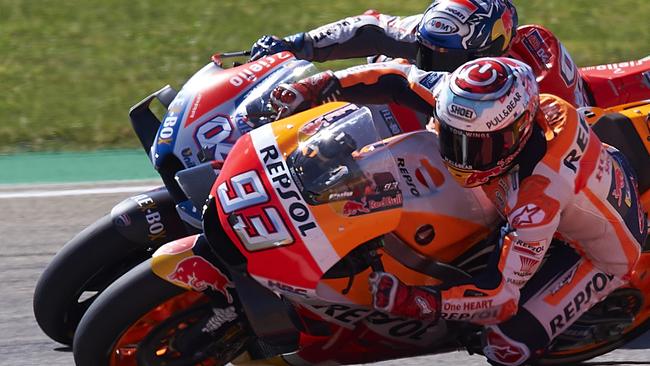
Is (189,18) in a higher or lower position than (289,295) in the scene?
lower

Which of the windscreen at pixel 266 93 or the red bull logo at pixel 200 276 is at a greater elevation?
the windscreen at pixel 266 93

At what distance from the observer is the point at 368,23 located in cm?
654

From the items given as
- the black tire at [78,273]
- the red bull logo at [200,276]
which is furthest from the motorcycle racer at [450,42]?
the red bull logo at [200,276]

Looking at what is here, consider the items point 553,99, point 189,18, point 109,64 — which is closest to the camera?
point 553,99

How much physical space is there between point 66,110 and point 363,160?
→ 5357mm

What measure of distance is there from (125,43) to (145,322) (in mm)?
6456

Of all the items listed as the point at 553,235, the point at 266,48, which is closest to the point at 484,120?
the point at 553,235

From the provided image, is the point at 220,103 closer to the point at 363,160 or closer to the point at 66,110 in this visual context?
the point at 363,160

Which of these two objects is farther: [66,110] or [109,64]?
[109,64]

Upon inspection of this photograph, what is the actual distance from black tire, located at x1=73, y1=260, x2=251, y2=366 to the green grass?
4096 mm

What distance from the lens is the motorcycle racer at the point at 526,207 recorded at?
4.48 meters

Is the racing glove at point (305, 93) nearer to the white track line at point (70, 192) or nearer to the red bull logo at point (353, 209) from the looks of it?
the red bull logo at point (353, 209)

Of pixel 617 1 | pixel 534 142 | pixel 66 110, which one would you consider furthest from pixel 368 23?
pixel 617 1

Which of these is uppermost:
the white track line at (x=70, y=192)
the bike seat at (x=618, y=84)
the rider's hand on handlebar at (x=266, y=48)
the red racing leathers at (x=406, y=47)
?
the rider's hand on handlebar at (x=266, y=48)
